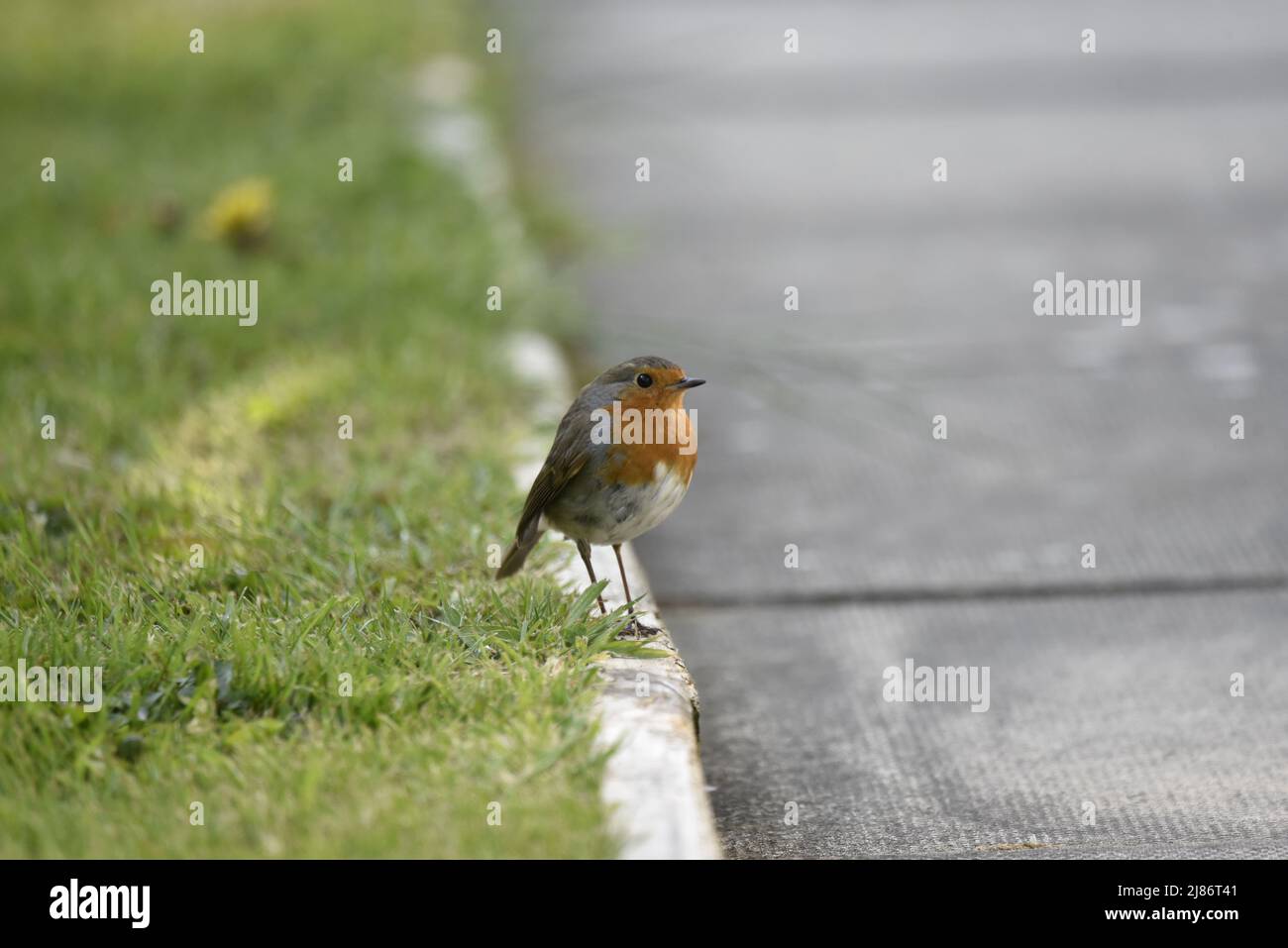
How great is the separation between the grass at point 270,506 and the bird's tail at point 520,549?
0.07 m

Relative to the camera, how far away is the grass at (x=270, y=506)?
3.01 meters

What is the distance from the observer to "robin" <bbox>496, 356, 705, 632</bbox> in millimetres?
3639

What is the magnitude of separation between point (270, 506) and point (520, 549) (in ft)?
2.90

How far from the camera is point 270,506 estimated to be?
172 inches

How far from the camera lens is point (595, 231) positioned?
24.9ft

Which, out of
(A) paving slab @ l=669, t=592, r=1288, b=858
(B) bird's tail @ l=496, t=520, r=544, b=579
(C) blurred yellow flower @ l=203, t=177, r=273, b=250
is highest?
(C) blurred yellow flower @ l=203, t=177, r=273, b=250

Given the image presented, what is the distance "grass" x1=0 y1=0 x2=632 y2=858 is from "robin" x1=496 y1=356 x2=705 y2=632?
168 mm

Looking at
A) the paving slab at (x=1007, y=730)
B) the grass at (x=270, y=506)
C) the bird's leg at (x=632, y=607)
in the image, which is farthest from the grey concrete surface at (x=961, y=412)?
the grass at (x=270, y=506)

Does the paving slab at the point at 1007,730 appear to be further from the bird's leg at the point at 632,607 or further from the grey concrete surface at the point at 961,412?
the bird's leg at the point at 632,607

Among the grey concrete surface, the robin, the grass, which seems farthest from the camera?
the grey concrete surface

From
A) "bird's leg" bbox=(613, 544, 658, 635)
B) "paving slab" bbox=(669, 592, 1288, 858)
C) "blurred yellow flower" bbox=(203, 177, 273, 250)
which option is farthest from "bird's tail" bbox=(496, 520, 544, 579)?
"blurred yellow flower" bbox=(203, 177, 273, 250)

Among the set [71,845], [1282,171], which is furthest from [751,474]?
[1282,171]

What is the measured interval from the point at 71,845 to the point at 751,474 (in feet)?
10.1

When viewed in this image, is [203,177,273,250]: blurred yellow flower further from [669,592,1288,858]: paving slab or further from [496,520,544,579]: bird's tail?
[496,520,544,579]: bird's tail
